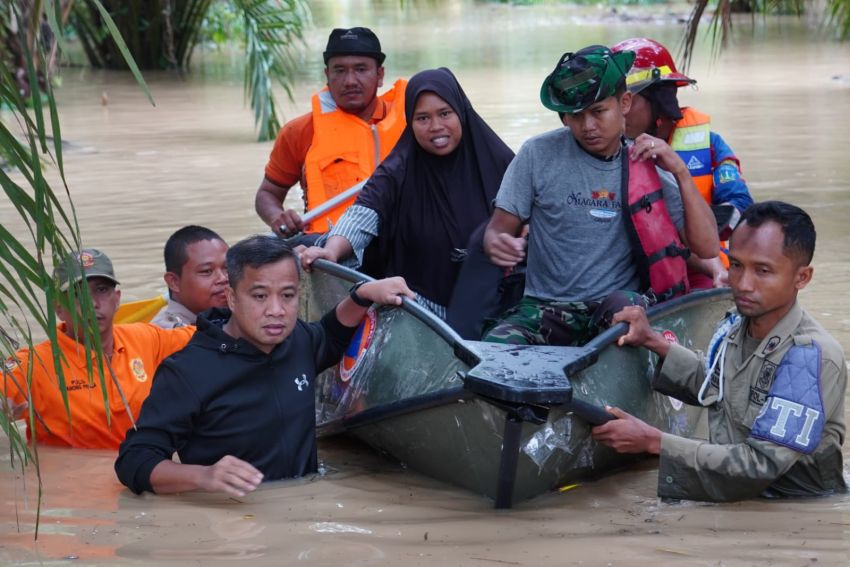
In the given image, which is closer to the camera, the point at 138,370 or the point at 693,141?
the point at 138,370

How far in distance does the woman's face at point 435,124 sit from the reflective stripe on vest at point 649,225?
2.75 feet

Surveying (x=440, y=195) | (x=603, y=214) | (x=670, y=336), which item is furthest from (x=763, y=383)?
(x=440, y=195)

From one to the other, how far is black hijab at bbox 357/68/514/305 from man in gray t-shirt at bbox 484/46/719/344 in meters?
0.59

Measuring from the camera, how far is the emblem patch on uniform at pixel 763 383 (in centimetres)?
386

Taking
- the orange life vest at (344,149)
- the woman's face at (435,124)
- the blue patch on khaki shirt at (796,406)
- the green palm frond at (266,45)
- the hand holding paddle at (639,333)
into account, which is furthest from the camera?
the green palm frond at (266,45)

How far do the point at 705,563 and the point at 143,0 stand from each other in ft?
70.8

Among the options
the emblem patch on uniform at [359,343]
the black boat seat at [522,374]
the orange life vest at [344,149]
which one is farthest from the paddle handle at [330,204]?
the black boat seat at [522,374]

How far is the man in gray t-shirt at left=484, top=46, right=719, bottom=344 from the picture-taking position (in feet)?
14.2

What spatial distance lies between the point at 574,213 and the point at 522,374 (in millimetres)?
895

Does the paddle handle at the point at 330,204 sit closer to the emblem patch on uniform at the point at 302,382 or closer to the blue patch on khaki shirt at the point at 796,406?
the emblem patch on uniform at the point at 302,382

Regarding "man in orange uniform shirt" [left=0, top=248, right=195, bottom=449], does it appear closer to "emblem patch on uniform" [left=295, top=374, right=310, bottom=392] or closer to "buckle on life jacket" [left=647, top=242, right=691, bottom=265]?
"emblem patch on uniform" [left=295, top=374, right=310, bottom=392]

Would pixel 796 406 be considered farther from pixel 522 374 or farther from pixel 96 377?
pixel 96 377

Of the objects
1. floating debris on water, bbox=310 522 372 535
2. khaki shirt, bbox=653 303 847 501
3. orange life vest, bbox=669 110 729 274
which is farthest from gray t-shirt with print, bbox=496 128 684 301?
floating debris on water, bbox=310 522 372 535

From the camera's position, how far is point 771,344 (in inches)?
153
